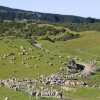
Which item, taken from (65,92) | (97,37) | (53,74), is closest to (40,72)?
(53,74)

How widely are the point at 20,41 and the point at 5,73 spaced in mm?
33401

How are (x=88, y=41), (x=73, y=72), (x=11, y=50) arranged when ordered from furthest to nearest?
(x=88, y=41) → (x=11, y=50) → (x=73, y=72)

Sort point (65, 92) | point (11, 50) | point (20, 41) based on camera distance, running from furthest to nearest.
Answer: point (20, 41) < point (11, 50) < point (65, 92)

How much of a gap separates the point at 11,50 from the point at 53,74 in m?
17.5

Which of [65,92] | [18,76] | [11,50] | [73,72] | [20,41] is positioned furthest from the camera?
[20,41]

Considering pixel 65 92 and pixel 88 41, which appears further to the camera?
pixel 88 41

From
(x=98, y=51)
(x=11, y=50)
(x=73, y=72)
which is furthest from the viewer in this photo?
(x=98, y=51)

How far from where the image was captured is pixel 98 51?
12825 centimetres

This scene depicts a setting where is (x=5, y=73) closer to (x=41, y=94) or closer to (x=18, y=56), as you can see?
(x=18, y=56)

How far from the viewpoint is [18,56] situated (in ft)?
259

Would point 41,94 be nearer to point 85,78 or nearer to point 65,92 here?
point 65,92

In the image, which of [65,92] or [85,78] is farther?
[85,78]

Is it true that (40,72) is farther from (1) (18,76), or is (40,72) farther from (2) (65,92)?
(2) (65,92)

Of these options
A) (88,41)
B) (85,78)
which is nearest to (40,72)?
(85,78)
